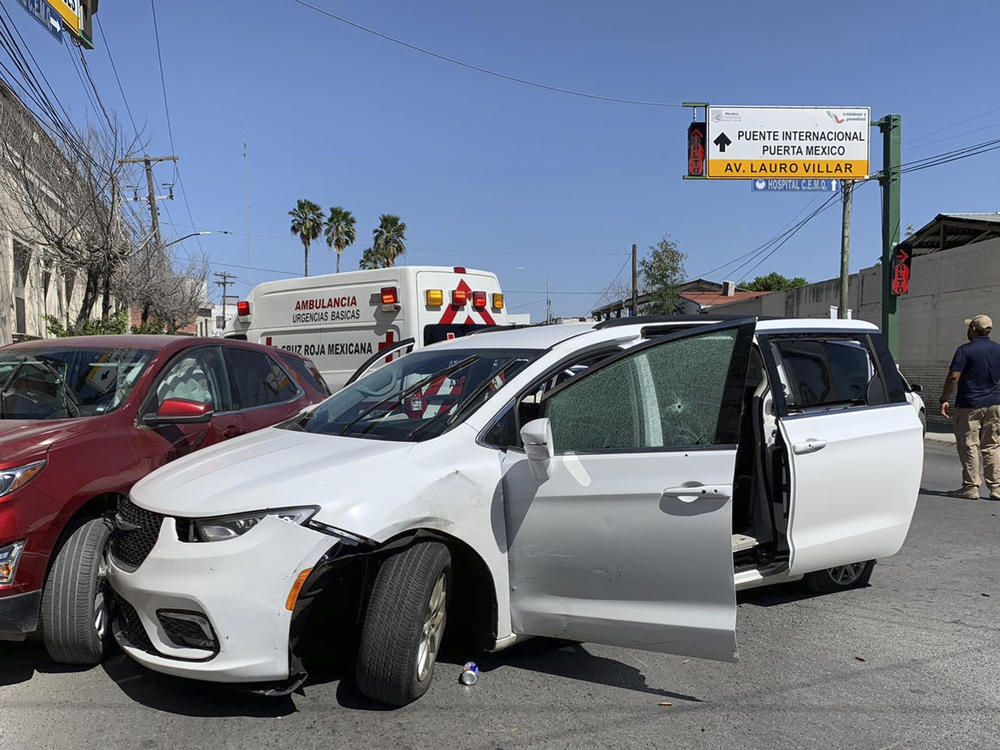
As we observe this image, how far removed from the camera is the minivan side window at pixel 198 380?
4.89 m

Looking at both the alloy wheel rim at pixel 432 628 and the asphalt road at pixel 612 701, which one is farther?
the alloy wheel rim at pixel 432 628

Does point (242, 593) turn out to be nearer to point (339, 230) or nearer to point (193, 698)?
point (193, 698)

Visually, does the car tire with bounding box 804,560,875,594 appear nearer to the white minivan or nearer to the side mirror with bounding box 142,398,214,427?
the white minivan

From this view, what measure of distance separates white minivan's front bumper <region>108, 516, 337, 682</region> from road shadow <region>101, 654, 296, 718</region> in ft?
1.13

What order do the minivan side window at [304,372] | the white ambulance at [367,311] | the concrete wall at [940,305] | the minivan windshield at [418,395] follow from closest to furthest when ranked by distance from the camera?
1. the minivan windshield at [418,395]
2. the minivan side window at [304,372]
3. the white ambulance at [367,311]
4. the concrete wall at [940,305]

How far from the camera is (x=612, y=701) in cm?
352

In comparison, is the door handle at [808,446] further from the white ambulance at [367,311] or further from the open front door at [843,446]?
the white ambulance at [367,311]

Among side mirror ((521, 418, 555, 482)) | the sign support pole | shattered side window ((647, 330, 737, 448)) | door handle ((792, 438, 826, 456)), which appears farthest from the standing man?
the sign support pole

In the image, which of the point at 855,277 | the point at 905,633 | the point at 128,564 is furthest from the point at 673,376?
the point at 855,277

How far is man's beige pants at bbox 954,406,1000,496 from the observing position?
816 cm

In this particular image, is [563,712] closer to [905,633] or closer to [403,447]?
[403,447]

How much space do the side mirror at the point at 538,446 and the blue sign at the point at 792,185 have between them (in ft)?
54.2

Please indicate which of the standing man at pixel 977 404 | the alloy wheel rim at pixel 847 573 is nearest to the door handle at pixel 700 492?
the alloy wheel rim at pixel 847 573

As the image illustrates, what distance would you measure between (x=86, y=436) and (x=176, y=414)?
0.53m
